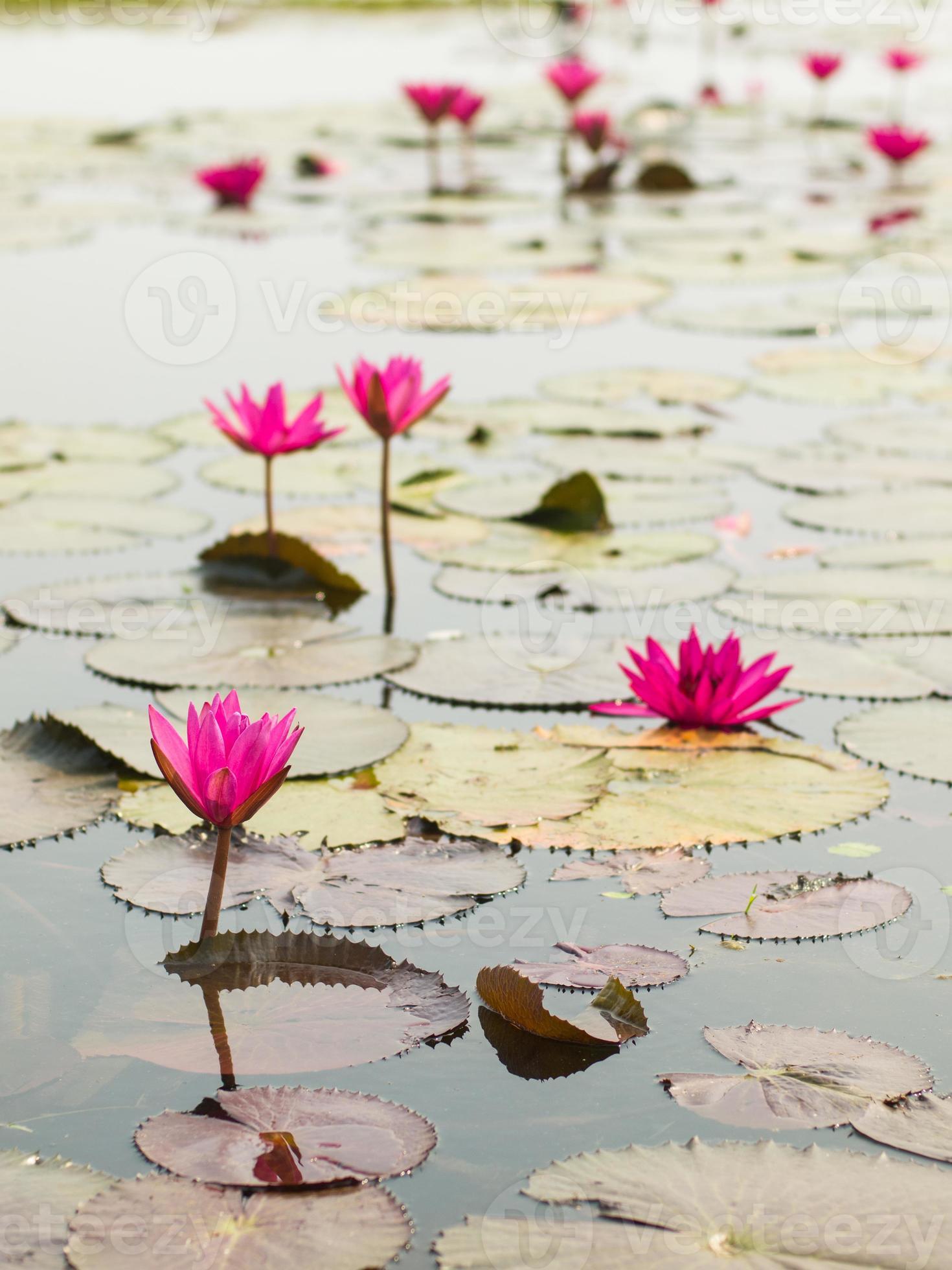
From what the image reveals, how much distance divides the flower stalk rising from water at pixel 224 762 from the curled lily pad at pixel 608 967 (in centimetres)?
32

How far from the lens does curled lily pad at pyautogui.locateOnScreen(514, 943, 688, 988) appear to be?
155cm

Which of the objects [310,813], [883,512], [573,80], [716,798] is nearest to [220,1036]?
[310,813]

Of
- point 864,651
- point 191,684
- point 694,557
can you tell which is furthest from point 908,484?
point 191,684

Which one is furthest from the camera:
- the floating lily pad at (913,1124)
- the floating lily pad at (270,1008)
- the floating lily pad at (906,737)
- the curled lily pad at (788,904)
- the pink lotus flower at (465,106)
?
the pink lotus flower at (465,106)

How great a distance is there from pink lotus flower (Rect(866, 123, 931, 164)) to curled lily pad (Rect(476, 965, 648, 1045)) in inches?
252

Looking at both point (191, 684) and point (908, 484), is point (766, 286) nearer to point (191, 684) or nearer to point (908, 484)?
point (908, 484)

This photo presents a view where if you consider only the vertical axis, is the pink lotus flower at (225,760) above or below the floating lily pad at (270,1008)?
above

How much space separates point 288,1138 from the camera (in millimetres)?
1298

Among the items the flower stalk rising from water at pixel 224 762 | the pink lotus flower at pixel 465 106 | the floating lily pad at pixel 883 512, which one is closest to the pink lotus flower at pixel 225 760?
the flower stalk rising from water at pixel 224 762

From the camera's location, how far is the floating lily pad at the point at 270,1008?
142 centimetres

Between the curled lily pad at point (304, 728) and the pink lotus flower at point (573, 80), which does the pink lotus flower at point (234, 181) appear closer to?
the pink lotus flower at point (573, 80)

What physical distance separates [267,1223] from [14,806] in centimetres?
85

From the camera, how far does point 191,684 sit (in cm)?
228

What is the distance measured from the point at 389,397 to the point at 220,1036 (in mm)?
1325
